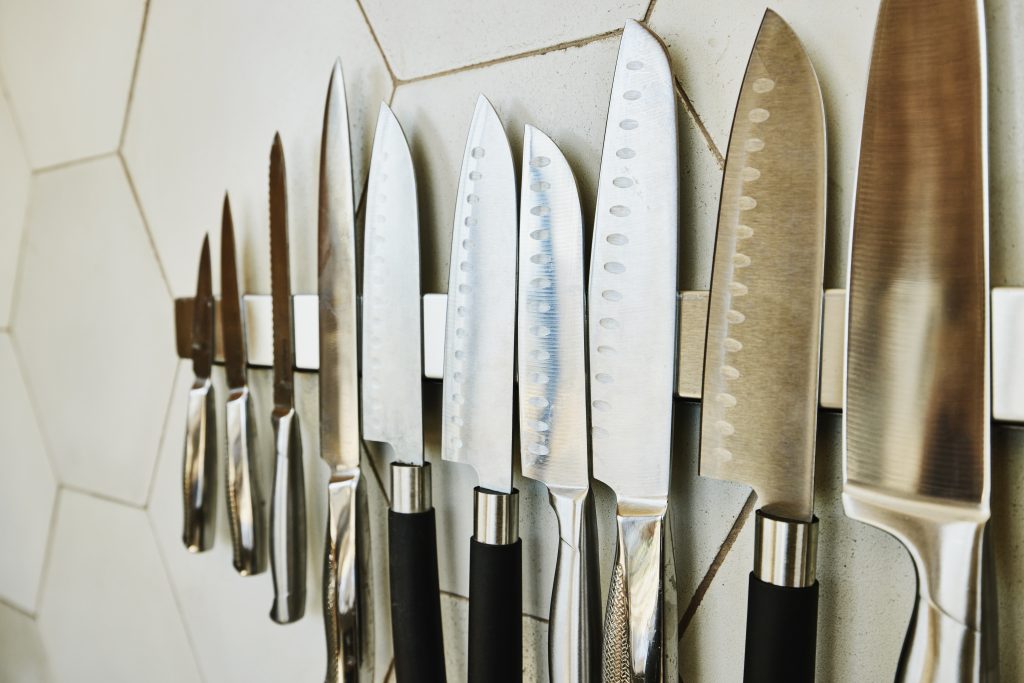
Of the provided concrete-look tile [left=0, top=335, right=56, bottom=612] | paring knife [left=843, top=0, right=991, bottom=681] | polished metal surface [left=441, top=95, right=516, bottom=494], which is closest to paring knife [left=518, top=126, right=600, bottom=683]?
polished metal surface [left=441, top=95, right=516, bottom=494]

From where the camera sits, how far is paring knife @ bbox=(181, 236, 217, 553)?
2.07 feet

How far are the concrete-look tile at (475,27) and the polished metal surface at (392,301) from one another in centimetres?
7

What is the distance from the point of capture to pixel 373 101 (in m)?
0.55

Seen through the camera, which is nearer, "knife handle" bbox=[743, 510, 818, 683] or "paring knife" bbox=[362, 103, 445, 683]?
"knife handle" bbox=[743, 510, 818, 683]

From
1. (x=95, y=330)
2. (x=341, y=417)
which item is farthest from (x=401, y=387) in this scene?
(x=95, y=330)

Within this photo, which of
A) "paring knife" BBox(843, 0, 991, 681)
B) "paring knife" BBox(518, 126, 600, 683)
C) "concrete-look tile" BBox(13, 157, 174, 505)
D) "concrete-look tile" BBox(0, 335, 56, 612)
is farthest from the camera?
"concrete-look tile" BBox(0, 335, 56, 612)

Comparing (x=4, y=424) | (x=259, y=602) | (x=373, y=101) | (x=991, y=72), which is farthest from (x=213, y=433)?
(x=991, y=72)

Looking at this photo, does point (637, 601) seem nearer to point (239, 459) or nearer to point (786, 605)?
point (786, 605)

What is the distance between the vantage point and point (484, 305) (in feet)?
1.42

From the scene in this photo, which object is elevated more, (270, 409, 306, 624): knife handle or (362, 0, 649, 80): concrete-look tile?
(362, 0, 649, 80): concrete-look tile

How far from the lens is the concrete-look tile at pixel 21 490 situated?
0.91 m

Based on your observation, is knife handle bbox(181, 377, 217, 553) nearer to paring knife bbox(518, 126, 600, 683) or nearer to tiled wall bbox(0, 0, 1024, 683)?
tiled wall bbox(0, 0, 1024, 683)

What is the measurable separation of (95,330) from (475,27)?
629 millimetres

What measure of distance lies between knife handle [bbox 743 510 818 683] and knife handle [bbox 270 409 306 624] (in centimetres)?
38
